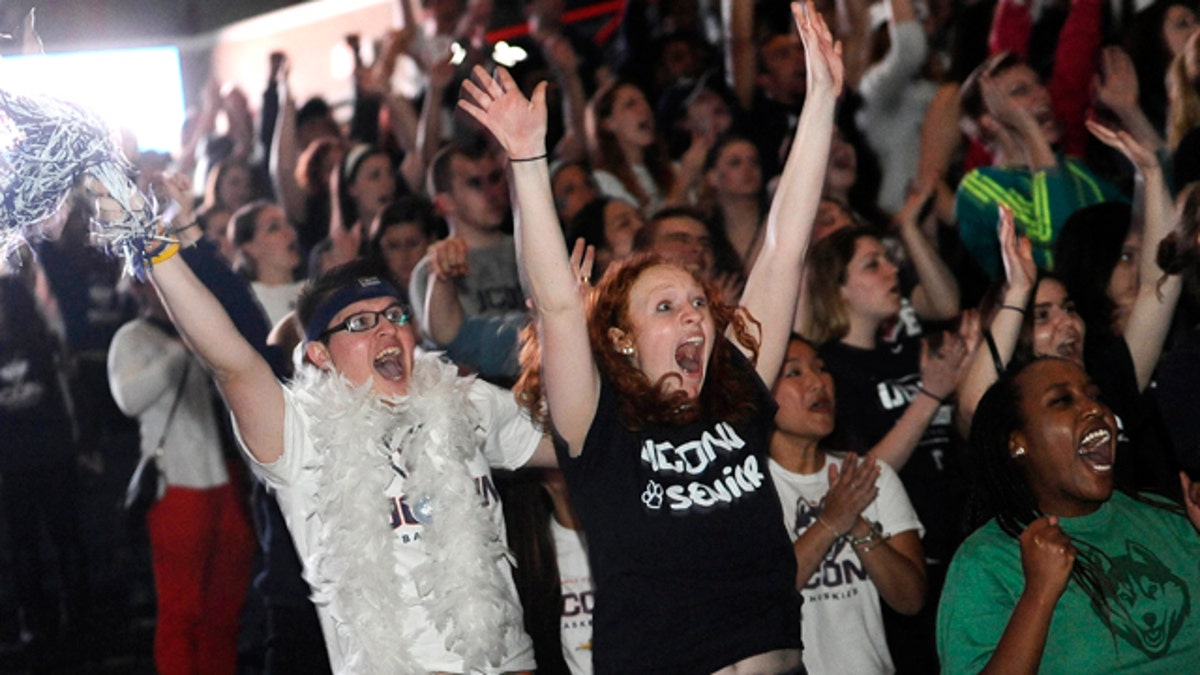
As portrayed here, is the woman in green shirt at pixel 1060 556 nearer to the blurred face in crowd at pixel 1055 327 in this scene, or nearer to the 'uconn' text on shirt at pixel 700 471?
the 'uconn' text on shirt at pixel 700 471

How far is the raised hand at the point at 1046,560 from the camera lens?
291cm

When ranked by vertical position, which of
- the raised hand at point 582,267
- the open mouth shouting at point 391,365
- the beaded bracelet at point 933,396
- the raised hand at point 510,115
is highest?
the raised hand at point 510,115

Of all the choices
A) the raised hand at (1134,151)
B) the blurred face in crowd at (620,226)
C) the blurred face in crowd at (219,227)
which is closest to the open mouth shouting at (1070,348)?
the raised hand at (1134,151)

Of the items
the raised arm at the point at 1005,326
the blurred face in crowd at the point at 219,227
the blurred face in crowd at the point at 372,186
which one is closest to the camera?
the raised arm at the point at 1005,326

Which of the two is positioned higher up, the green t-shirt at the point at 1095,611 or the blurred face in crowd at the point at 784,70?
the blurred face in crowd at the point at 784,70

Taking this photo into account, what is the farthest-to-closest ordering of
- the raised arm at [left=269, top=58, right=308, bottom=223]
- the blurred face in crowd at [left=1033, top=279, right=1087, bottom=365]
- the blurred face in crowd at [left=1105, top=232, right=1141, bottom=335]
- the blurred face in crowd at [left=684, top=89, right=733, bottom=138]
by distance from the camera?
the raised arm at [left=269, top=58, right=308, bottom=223]
the blurred face in crowd at [left=684, top=89, right=733, bottom=138]
the blurred face in crowd at [left=1105, top=232, right=1141, bottom=335]
the blurred face in crowd at [left=1033, top=279, right=1087, bottom=365]

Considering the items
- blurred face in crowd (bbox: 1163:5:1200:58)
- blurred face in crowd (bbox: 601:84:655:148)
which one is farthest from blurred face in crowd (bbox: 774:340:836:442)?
blurred face in crowd (bbox: 601:84:655:148)

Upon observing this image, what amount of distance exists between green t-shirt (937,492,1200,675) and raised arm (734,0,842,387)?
559 mm

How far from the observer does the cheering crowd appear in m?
2.88

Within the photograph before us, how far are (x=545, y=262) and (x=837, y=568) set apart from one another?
129cm

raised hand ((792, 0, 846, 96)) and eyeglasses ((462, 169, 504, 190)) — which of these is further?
eyeglasses ((462, 169, 504, 190))

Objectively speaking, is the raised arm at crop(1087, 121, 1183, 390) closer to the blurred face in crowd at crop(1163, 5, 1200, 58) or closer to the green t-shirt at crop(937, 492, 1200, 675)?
the green t-shirt at crop(937, 492, 1200, 675)

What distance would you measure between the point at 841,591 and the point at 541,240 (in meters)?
1.33

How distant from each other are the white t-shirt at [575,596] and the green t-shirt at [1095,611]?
940 millimetres
